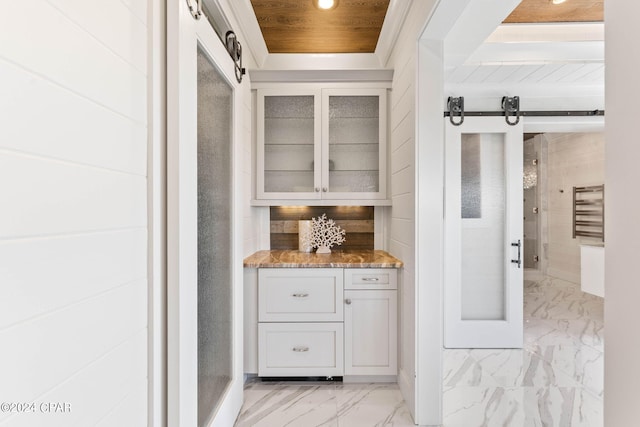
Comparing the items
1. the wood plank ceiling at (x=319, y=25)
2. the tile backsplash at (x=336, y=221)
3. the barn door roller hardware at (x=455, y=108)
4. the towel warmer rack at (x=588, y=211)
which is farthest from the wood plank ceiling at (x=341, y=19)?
the towel warmer rack at (x=588, y=211)

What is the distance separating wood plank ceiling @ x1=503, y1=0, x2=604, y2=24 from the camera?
230 cm

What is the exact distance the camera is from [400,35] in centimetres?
245

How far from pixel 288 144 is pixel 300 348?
1.61 meters

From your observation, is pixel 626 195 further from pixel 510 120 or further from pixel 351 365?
pixel 510 120

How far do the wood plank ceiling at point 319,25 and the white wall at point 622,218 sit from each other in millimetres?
2103

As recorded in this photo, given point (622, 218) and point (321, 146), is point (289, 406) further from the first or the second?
point (622, 218)

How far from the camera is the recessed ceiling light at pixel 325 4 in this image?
7.76 ft

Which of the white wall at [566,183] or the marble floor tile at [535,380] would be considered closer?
the marble floor tile at [535,380]

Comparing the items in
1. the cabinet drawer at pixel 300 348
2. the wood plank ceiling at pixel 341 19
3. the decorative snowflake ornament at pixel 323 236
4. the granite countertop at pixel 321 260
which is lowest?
the cabinet drawer at pixel 300 348

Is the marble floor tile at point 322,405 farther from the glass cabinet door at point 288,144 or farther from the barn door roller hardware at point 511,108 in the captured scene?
the barn door roller hardware at point 511,108
